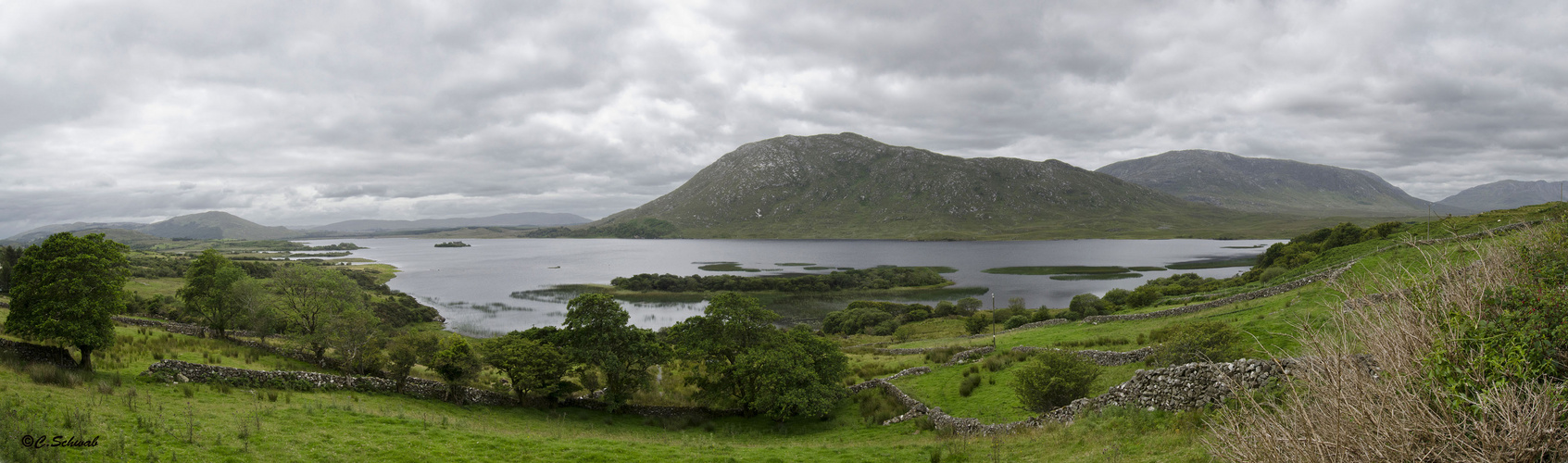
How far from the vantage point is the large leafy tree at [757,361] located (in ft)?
71.9

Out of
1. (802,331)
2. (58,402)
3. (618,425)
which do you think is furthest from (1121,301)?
(58,402)

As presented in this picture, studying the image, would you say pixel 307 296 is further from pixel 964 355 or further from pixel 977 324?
pixel 977 324

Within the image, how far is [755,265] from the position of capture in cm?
14062

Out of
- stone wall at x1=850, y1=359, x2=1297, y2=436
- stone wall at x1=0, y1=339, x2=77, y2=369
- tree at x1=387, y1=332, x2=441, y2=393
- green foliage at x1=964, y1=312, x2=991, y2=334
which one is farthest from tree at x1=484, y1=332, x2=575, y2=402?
green foliage at x1=964, y1=312, x2=991, y2=334

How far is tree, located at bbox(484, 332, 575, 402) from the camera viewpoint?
→ 22016 mm

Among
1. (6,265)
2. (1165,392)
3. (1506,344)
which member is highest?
(1506,344)

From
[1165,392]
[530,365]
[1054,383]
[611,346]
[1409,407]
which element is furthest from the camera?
[611,346]

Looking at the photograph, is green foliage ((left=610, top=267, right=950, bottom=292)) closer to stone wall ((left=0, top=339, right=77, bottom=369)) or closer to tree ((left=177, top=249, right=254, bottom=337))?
tree ((left=177, top=249, right=254, bottom=337))

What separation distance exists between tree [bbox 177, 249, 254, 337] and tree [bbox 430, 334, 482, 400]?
61.1 feet

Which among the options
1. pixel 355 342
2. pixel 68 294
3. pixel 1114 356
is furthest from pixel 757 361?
pixel 68 294

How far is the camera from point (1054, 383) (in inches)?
706

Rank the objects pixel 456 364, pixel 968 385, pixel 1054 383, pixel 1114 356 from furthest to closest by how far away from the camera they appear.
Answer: pixel 1114 356 → pixel 968 385 → pixel 456 364 → pixel 1054 383

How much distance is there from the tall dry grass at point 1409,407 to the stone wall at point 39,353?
29.0 m

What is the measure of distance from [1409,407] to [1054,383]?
14038mm
